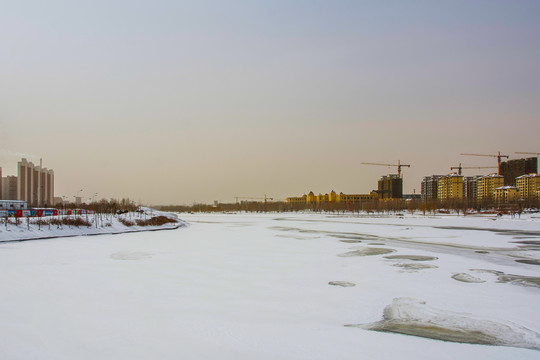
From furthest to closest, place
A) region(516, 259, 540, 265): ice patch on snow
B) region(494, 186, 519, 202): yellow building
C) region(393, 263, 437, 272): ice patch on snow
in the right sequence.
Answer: region(494, 186, 519, 202): yellow building
region(516, 259, 540, 265): ice patch on snow
region(393, 263, 437, 272): ice patch on snow

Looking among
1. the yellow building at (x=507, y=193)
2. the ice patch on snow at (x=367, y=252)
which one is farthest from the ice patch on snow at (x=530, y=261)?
the yellow building at (x=507, y=193)

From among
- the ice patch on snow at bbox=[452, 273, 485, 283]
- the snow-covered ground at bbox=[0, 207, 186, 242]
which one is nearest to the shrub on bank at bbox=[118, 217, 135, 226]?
the snow-covered ground at bbox=[0, 207, 186, 242]

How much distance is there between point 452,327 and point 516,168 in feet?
630

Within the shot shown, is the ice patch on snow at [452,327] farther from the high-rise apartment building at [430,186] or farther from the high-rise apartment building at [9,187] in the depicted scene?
the high-rise apartment building at [430,186]

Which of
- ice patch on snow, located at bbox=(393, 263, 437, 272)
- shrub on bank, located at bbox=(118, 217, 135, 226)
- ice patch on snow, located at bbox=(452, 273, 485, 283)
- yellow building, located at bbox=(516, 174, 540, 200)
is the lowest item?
shrub on bank, located at bbox=(118, 217, 135, 226)

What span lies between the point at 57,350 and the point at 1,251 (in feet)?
40.5

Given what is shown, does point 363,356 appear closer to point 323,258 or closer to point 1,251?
point 323,258

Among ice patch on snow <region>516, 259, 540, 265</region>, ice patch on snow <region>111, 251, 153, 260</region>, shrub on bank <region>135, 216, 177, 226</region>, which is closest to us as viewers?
ice patch on snow <region>516, 259, 540, 265</region>

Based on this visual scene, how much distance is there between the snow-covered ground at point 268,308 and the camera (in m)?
4.87

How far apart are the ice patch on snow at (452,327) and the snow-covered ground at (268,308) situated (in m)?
0.02

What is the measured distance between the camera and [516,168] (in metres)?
167

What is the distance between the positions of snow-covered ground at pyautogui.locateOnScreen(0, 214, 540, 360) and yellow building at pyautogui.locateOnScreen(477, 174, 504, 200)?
145m

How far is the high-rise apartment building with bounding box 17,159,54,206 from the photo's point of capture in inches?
3489

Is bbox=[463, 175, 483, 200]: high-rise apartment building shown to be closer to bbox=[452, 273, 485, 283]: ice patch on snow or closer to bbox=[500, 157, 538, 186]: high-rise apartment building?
bbox=[500, 157, 538, 186]: high-rise apartment building
